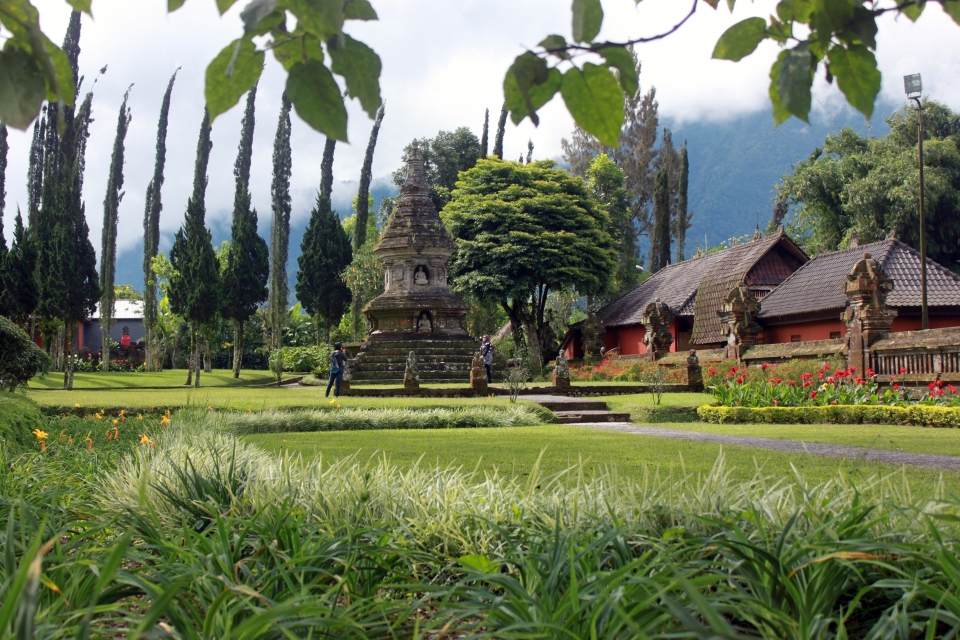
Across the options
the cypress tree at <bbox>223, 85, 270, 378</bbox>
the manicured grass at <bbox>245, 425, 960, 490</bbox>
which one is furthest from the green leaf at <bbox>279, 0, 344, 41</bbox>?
the cypress tree at <bbox>223, 85, 270, 378</bbox>

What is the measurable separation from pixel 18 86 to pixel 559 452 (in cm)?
615

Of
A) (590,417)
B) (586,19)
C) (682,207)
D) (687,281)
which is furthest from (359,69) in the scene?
(682,207)

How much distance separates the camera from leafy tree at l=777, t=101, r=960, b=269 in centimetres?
3102

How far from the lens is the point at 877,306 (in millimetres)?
16672

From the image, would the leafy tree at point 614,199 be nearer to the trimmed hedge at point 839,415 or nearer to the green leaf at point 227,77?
the trimmed hedge at point 839,415

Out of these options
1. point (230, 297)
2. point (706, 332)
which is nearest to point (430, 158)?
point (230, 297)

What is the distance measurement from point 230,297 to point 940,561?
35892mm

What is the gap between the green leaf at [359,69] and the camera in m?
1.57

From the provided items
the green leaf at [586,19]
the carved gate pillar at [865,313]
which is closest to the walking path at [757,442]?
the green leaf at [586,19]

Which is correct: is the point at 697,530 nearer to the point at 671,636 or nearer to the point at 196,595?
the point at 671,636

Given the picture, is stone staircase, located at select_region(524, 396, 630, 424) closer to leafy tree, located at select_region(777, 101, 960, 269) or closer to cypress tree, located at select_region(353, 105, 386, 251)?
leafy tree, located at select_region(777, 101, 960, 269)

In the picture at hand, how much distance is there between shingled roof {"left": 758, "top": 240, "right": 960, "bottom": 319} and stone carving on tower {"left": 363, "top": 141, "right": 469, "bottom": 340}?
10782 mm

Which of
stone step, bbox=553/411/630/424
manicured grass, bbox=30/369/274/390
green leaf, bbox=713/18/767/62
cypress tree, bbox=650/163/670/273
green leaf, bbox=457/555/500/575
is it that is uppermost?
cypress tree, bbox=650/163/670/273

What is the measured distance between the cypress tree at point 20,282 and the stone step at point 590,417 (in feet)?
71.4
